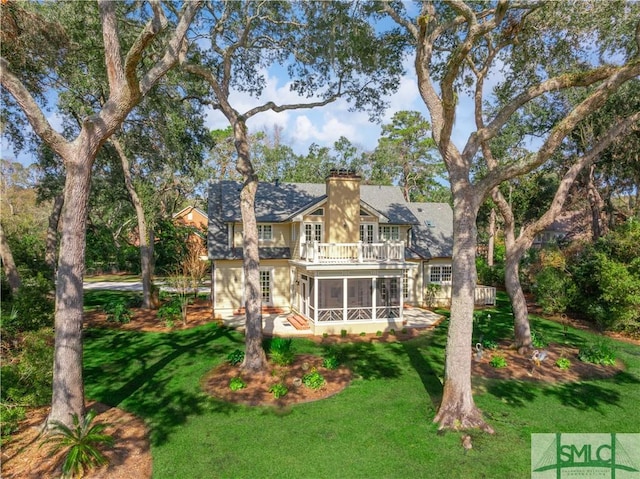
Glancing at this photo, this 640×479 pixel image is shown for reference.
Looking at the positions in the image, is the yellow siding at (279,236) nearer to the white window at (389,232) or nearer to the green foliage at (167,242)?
the white window at (389,232)

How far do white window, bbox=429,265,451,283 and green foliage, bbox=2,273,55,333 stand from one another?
62.0ft

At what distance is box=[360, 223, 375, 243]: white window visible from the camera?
65.6 feet

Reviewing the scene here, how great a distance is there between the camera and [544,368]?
1173 cm

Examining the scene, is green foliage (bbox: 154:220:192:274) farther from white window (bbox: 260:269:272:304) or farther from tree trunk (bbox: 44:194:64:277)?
white window (bbox: 260:269:272:304)

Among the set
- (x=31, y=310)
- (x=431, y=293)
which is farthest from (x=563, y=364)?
(x=31, y=310)

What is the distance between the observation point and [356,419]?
878 cm

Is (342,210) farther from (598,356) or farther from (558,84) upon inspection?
(598,356)

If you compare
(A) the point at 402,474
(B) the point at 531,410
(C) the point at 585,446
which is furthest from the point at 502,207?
(A) the point at 402,474

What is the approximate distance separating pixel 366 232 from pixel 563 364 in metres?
10.7

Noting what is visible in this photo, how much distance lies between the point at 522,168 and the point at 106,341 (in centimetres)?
1571

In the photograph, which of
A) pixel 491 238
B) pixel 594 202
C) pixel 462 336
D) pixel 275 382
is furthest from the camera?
pixel 491 238

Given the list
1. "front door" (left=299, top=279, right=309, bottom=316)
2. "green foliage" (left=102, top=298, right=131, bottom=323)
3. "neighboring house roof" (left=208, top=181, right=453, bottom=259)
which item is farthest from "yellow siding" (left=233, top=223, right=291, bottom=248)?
"green foliage" (left=102, top=298, right=131, bottom=323)

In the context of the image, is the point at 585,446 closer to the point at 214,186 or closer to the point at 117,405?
the point at 117,405

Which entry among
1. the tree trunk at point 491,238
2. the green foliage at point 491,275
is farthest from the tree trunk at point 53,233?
the tree trunk at point 491,238
